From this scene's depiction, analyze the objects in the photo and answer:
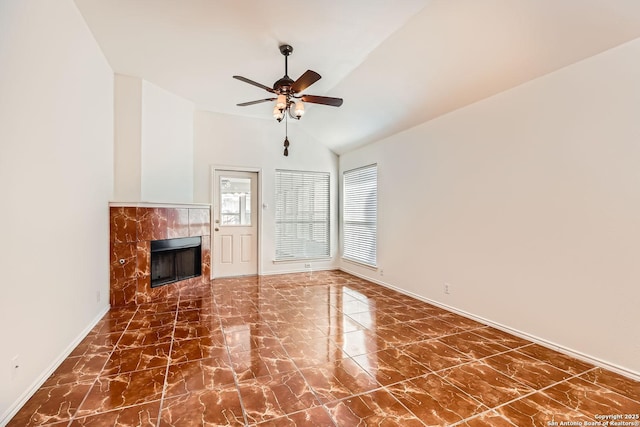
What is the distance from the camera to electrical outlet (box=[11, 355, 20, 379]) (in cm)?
182

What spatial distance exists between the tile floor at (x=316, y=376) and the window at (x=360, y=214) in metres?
2.08

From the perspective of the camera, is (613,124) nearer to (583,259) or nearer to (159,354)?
(583,259)

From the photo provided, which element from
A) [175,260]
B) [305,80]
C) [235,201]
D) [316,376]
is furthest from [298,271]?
[305,80]

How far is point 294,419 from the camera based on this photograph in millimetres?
1771

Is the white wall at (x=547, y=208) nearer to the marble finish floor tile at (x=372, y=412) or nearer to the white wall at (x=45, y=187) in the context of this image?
the marble finish floor tile at (x=372, y=412)

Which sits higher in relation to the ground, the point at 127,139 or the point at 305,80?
the point at 305,80

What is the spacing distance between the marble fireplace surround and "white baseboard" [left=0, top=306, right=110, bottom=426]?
750mm

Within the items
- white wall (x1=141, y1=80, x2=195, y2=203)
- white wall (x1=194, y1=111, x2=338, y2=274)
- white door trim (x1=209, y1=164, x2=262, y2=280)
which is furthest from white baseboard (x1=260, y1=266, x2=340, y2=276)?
white wall (x1=141, y1=80, x2=195, y2=203)

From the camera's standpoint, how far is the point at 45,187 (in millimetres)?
2184

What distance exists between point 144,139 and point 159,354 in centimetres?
305

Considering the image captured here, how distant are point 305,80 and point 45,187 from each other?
2.35 m

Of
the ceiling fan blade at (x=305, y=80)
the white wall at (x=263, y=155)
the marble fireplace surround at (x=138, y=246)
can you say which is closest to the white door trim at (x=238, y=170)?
the white wall at (x=263, y=155)

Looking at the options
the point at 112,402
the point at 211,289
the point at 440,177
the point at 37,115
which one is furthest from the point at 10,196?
the point at 440,177

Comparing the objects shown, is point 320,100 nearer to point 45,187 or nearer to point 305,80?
point 305,80
